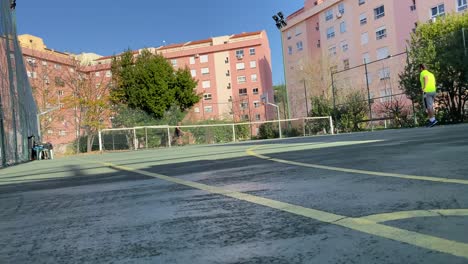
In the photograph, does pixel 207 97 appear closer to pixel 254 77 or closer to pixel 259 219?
pixel 254 77

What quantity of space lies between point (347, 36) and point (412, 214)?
51.8m

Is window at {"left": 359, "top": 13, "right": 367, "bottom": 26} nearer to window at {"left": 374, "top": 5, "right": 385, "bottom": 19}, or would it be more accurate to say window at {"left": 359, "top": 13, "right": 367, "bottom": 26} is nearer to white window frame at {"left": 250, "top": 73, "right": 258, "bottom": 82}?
window at {"left": 374, "top": 5, "right": 385, "bottom": 19}

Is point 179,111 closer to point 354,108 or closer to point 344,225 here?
point 354,108

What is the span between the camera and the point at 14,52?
17953mm

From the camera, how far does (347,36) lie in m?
51.6

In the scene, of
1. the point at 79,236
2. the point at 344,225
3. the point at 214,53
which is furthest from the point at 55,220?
the point at 214,53

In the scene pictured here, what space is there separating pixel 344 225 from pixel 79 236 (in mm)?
1629

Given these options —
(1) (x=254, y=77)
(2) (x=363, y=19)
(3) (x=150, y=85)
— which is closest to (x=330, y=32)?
(2) (x=363, y=19)

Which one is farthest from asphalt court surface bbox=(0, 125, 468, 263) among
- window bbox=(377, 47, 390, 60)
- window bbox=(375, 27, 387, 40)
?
window bbox=(375, 27, 387, 40)

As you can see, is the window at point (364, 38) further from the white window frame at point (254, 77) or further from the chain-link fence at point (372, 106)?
the white window frame at point (254, 77)

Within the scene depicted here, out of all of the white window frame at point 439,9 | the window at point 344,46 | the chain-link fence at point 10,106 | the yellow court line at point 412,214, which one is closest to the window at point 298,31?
the window at point 344,46

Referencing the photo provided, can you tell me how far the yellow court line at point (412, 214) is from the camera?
2625 mm

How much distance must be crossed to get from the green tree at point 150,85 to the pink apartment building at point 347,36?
1062cm

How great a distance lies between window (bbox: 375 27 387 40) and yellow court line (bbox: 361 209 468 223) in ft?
154
